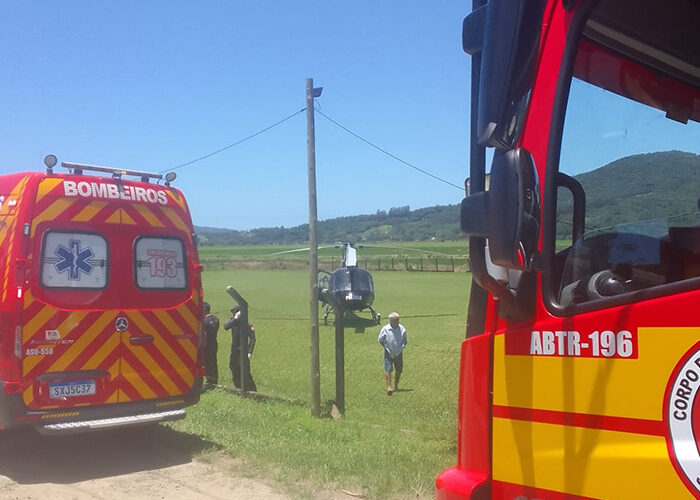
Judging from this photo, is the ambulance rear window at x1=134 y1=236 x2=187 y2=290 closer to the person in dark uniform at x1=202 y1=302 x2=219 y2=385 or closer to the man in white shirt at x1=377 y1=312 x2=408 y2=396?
the person in dark uniform at x1=202 y1=302 x2=219 y2=385

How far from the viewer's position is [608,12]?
2.62m

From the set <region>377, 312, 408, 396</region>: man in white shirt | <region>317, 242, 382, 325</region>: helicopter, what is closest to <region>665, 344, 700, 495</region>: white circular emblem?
<region>377, 312, 408, 396</region>: man in white shirt

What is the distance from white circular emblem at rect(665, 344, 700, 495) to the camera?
2102mm

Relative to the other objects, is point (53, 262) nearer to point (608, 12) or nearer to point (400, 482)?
point (400, 482)

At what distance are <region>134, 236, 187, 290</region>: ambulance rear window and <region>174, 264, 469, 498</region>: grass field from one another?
5.56 feet

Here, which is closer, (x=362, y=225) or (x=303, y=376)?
(x=303, y=376)

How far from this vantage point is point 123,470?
6.79 meters

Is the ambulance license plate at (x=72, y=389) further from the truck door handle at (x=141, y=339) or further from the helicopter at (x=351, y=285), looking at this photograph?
the helicopter at (x=351, y=285)

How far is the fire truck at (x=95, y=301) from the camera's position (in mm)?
6449

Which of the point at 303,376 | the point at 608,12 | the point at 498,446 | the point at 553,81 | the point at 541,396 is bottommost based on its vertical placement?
the point at 303,376

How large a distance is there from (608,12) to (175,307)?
18.8 ft

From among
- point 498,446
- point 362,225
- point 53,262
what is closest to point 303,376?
point 53,262

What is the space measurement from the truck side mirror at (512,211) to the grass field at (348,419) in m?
3.90

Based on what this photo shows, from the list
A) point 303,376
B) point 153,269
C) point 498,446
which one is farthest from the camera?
point 303,376
